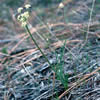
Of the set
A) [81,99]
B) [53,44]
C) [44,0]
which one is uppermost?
[44,0]

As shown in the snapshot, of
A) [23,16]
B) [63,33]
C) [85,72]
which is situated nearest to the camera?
[23,16]

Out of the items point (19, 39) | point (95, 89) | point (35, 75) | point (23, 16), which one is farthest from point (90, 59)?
point (19, 39)

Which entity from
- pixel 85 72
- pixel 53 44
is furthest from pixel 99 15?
pixel 85 72

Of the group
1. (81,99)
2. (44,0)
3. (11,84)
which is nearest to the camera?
(81,99)

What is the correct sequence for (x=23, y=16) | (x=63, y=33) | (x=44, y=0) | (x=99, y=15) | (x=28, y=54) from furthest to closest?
(x=44, y=0) < (x=99, y=15) < (x=63, y=33) < (x=28, y=54) < (x=23, y=16)

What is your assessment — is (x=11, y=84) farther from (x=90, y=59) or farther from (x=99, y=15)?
(x=99, y=15)

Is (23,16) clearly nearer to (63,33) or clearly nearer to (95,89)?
(95,89)

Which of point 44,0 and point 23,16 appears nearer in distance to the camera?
point 23,16

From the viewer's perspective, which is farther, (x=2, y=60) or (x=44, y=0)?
(x=44, y=0)

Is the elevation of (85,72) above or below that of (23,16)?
below
